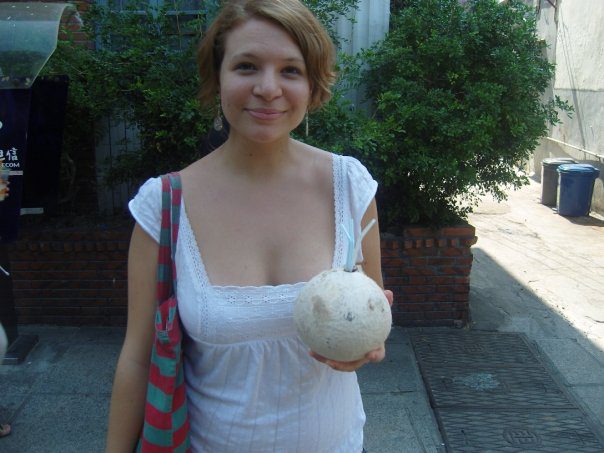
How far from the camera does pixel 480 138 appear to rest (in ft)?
14.2

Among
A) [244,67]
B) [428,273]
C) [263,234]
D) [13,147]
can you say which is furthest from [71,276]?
[244,67]

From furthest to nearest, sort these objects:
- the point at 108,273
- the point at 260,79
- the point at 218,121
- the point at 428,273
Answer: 1. the point at 428,273
2. the point at 108,273
3. the point at 218,121
4. the point at 260,79

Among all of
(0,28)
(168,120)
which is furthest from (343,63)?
(0,28)

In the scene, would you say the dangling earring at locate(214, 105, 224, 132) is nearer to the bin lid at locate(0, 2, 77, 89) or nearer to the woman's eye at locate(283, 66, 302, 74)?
the woman's eye at locate(283, 66, 302, 74)

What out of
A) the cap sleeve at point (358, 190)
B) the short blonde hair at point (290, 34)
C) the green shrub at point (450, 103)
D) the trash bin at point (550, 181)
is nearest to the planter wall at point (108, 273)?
the green shrub at point (450, 103)

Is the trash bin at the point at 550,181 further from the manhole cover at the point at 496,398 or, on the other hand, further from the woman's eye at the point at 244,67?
the woman's eye at the point at 244,67

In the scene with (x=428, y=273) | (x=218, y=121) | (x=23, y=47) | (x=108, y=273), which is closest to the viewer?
(x=218, y=121)

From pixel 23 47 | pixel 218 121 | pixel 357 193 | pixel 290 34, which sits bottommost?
pixel 357 193

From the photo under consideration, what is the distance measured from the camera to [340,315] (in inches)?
53.9

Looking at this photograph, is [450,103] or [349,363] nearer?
[349,363]

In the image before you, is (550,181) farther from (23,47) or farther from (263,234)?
(263,234)

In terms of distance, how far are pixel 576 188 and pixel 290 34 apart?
9.12 m

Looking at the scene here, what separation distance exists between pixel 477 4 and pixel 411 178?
1.41 m

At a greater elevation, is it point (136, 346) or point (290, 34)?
point (290, 34)
